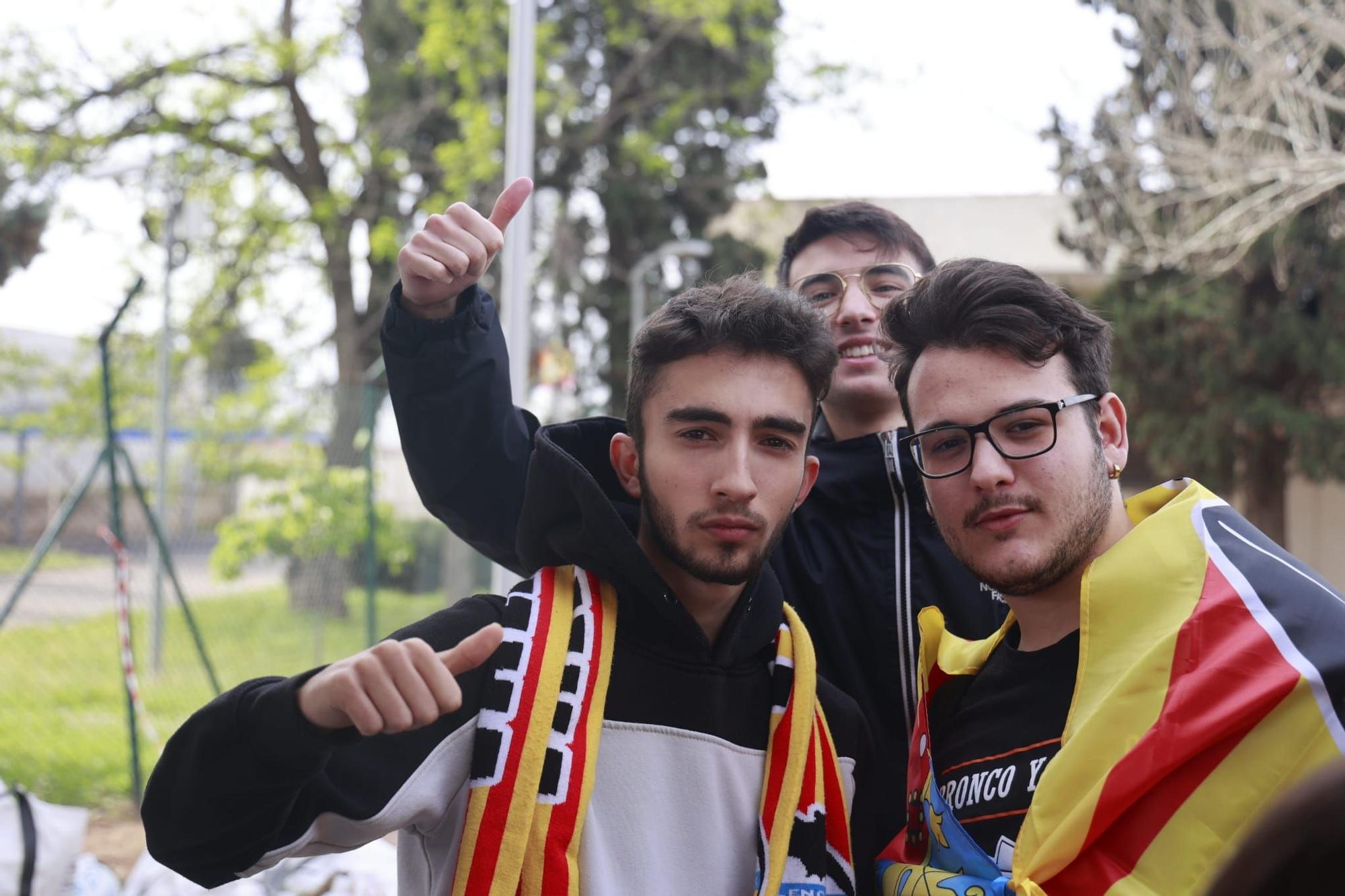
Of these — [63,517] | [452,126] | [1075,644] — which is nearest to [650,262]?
[452,126]

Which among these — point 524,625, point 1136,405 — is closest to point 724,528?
point 524,625

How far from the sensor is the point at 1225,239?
467 inches

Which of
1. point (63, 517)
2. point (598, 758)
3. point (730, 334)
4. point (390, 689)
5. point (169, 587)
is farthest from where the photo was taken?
point (169, 587)

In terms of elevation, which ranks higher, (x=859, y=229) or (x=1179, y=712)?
(x=859, y=229)

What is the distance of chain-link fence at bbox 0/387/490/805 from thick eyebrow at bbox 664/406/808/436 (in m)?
5.38

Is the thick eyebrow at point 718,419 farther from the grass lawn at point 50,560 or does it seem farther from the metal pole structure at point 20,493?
the metal pole structure at point 20,493

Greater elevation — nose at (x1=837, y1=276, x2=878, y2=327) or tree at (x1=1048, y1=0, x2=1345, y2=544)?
tree at (x1=1048, y1=0, x2=1345, y2=544)

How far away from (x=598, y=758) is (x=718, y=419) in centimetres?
61

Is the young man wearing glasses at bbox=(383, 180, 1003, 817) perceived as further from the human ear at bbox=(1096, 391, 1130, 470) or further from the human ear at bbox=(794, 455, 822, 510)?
the human ear at bbox=(1096, 391, 1130, 470)

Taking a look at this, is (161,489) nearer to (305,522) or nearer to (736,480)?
(305,522)

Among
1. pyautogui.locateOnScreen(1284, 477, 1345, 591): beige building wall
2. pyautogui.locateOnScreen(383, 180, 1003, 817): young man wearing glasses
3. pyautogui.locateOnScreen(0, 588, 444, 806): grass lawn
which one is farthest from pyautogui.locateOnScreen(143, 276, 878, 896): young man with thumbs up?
pyautogui.locateOnScreen(1284, 477, 1345, 591): beige building wall

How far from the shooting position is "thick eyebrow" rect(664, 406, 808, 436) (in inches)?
81.7

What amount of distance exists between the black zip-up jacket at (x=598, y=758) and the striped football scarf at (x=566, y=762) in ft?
0.10

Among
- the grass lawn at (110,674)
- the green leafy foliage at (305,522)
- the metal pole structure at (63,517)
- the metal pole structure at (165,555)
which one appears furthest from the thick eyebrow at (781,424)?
the green leafy foliage at (305,522)
